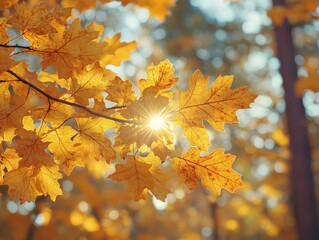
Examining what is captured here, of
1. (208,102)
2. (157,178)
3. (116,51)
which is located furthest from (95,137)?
(116,51)

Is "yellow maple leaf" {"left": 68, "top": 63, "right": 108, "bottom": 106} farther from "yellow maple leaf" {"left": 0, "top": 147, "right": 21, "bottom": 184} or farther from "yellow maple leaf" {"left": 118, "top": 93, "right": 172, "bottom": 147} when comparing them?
"yellow maple leaf" {"left": 0, "top": 147, "right": 21, "bottom": 184}

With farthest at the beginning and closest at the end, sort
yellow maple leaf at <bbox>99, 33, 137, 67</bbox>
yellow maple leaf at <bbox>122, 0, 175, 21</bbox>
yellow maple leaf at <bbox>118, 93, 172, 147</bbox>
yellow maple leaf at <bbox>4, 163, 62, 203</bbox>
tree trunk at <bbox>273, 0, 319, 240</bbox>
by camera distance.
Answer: tree trunk at <bbox>273, 0, 319, 240</bbox> < yellow maple leaf at <bbox>122, 0, 175, 21</bbox> < yellow maple leaf at <bbox>99, 33, 137, 67</bbox> < yellow maple leaf at <bbox>4, 163, 62, 203</bbox> < yellow maple leaf at <bbox>118, 93, 172, 147</bbox>

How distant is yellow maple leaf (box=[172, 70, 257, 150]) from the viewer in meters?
1.06

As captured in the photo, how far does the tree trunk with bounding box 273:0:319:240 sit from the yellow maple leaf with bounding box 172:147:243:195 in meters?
3.78

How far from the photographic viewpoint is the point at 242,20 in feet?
27.3

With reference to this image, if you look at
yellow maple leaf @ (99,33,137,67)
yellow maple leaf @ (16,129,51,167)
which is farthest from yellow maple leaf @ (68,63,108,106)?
yellow maple leaf @ (99,33,137,67)

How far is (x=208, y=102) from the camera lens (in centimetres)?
107

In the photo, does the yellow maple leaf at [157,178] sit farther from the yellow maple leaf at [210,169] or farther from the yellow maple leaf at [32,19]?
the yellow maple leaf at [32,19]

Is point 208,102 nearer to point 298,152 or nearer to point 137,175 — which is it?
point 137,175

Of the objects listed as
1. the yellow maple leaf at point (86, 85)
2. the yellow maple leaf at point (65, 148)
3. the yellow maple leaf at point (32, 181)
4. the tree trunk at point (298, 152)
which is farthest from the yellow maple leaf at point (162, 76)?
the tree trunk at point (298, 152)

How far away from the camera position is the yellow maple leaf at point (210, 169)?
43.8 inches

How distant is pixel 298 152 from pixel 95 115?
4088 mm

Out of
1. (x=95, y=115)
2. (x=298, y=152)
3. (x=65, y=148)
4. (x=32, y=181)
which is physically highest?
(x=95, y=115)

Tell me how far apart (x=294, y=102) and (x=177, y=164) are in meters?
3.96
